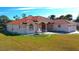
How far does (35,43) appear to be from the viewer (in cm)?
924

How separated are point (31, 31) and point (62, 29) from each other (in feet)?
1.00

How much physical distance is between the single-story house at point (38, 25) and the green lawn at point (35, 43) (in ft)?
0.20

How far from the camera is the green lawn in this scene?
923 cm

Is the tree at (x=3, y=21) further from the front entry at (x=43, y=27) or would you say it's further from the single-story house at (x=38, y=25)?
the front entry at (x=43, y=27)

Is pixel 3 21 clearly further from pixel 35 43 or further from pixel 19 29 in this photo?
pixel 35 43

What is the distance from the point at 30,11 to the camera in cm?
923

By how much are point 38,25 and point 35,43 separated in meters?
0.18

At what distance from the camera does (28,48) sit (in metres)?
9.23

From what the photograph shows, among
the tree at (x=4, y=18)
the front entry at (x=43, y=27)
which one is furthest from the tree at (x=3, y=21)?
the front entry at (x=43, y=27)

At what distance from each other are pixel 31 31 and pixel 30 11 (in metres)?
0.20

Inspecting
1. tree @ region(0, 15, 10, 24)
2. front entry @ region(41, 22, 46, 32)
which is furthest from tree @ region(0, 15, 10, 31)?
front entry @ region(41, 22, 46, 32)
